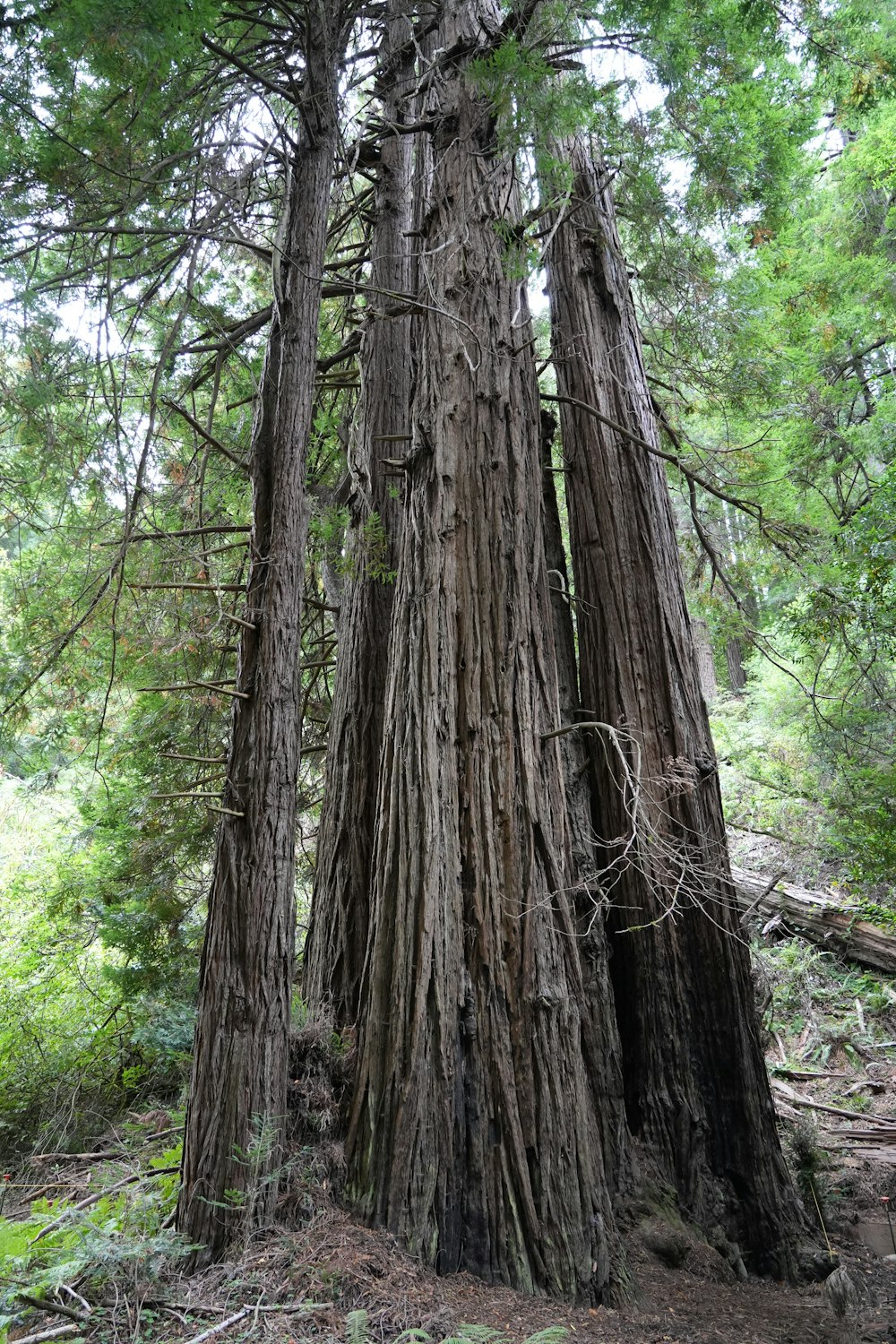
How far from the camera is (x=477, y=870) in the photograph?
13.1 ft

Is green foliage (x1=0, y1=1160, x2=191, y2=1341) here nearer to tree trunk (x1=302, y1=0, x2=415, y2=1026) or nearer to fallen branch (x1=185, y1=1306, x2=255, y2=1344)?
fallen branch (x1=185, y1=1306, x2=255, y2=1344)

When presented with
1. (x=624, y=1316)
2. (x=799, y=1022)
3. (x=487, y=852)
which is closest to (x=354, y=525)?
(x=487, y=852)

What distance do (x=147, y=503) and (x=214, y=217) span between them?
2.39 m

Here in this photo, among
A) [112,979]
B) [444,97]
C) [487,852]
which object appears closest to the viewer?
[487,852]

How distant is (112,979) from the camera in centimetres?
663

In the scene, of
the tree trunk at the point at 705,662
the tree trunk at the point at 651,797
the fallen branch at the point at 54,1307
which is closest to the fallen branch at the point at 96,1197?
the fallen branch at the point at 54,1307

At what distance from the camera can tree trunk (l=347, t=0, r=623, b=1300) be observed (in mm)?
3506

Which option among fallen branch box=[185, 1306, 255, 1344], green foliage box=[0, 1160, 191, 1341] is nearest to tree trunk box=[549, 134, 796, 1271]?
fallen branch box=[185, 1306, 255, 1344]

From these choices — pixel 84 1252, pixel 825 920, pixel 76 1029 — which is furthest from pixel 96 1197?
pixel 825 920

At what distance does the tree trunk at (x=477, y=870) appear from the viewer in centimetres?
351

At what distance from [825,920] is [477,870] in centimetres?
587

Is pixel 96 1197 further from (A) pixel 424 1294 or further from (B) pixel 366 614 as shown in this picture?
(B) pixel 366 614

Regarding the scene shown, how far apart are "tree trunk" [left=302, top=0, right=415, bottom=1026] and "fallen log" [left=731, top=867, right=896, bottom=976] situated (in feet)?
13.6

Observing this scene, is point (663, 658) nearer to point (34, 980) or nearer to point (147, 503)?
point (147, 503)
